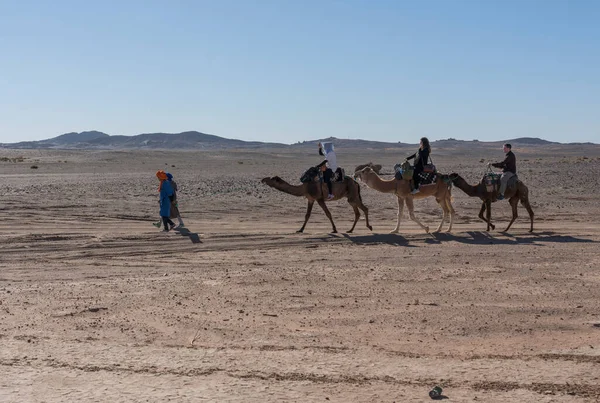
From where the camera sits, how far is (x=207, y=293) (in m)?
11.8

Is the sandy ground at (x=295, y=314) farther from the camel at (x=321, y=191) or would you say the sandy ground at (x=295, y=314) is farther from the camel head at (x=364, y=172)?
the camel head at (x=364, y=172)

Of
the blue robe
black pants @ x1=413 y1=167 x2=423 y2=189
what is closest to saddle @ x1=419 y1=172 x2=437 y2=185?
black pants @ x1=413 y1=167 x2=423 y2=189

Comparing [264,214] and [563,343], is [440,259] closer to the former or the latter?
[563,343]

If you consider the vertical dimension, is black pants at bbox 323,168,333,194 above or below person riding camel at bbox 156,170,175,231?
above

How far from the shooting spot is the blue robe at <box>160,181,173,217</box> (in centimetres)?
1956

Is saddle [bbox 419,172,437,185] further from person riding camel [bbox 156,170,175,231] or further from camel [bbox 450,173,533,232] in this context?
person riding camel [bbox 156,170,175,231]

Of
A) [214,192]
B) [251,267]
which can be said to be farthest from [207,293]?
[214,192]

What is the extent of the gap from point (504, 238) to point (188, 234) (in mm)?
7070

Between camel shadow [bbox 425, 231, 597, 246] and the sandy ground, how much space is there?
1.9 inches

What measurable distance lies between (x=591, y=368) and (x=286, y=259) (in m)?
7.58

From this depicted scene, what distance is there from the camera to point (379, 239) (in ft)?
59.2

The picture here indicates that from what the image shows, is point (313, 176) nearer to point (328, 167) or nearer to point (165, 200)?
point (328, 167)

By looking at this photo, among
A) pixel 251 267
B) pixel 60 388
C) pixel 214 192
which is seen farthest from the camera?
pixel 214 192

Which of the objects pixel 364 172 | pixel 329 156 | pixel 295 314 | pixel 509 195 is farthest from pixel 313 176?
pixel 295 314
